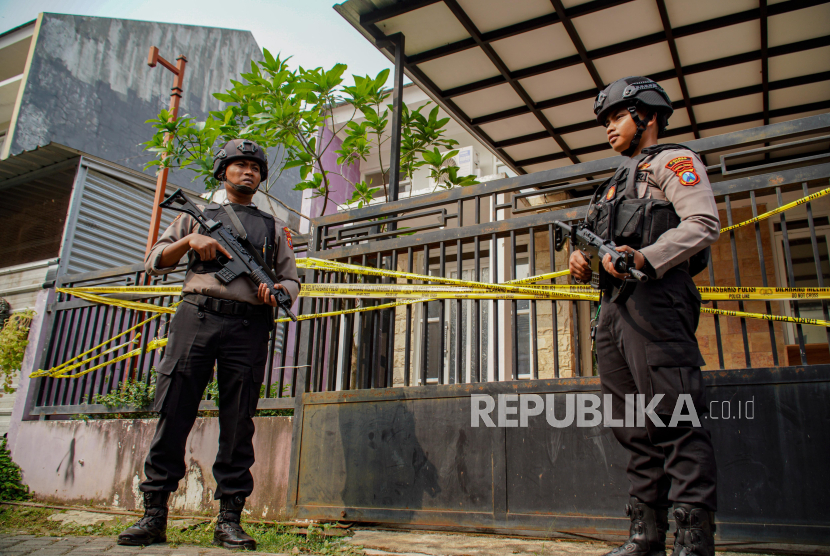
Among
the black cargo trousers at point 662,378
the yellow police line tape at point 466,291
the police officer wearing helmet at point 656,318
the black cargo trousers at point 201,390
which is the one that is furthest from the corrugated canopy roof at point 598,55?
the black cargo trousers at point 662,378

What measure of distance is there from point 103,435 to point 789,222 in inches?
334

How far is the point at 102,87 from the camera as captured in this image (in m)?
11.0

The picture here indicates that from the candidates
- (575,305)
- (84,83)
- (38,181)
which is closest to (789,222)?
(575,305)

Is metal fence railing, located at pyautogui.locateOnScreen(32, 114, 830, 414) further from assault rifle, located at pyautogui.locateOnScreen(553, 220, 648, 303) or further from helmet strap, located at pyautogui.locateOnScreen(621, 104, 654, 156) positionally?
assault rifle, located at pyautogui.locateOnScreen(553, 220, 648, 303)

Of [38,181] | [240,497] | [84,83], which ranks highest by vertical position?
[84,83]

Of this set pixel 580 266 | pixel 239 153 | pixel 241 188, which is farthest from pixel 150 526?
pixel 580 266

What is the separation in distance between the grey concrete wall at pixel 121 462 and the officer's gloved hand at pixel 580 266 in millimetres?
2669

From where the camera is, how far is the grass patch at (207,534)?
3.04 m

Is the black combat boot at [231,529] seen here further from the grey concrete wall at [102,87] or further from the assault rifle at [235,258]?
the grey concrete wall at [102,87]

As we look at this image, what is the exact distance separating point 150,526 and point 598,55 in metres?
5.77

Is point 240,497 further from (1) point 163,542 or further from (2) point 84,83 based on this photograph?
(2) point 84,83

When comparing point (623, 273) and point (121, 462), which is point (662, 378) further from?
point (121, 462)

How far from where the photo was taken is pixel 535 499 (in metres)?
3.26

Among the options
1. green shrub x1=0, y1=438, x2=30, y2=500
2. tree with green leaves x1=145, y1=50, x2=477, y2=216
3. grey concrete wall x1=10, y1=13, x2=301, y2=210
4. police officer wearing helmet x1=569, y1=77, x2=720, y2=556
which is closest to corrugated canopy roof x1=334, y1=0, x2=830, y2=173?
Result: tree with green leaves x1=145, y1=50, x2=477, y2=216
